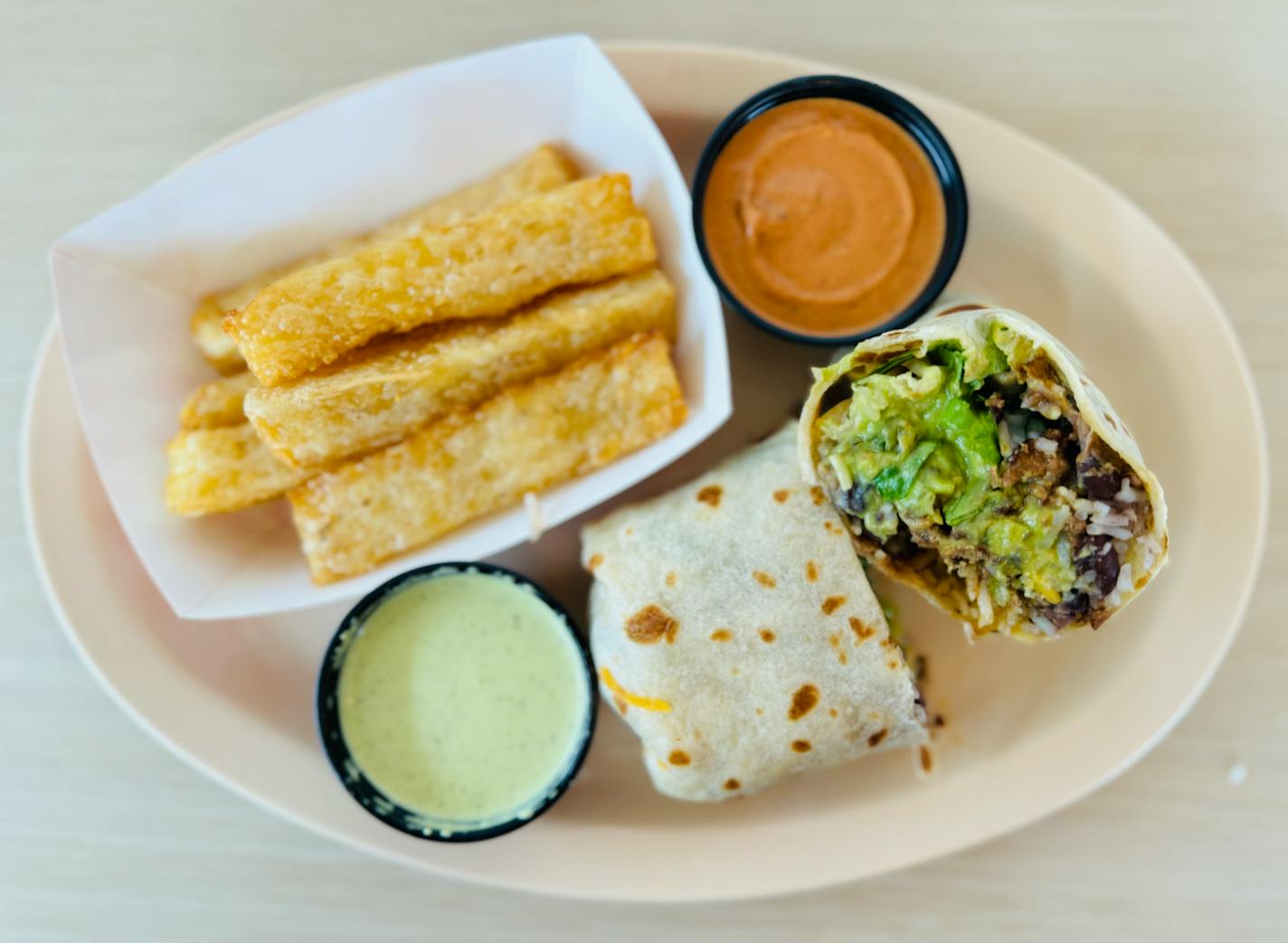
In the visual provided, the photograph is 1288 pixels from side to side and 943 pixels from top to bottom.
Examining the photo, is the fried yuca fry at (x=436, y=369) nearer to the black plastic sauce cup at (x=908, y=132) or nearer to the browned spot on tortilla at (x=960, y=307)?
the black plastic sauce cup at (x=908, y=132)

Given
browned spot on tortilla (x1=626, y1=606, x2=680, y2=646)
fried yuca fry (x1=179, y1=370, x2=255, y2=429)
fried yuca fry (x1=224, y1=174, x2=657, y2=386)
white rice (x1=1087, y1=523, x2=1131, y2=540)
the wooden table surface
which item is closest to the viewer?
white rice (x1=1087, y1=523, x2=1131, y2=540)

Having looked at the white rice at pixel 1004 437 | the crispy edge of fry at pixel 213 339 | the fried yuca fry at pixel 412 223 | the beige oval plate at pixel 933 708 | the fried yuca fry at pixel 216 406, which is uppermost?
the fried yuca fry at pixel 412 223

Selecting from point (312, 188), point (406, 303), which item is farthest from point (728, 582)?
point (312, 188)

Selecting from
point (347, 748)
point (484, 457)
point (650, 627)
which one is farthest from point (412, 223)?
point (347, 748)

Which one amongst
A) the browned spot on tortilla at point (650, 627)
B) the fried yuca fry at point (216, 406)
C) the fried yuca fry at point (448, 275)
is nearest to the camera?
the fried yuca fry at point (448, 275)

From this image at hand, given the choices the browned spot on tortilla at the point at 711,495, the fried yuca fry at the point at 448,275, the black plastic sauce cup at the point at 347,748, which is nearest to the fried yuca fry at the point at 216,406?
the fried yuca fry at the point at 448,275

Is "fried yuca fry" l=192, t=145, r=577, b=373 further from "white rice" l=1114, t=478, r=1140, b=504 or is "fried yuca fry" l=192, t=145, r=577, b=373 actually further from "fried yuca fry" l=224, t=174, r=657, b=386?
"white rice" l=1114, t=478, r=1140, b=504

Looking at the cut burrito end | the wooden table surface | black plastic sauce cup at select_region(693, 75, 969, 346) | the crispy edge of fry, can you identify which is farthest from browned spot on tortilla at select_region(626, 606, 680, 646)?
the crispy edge of fry

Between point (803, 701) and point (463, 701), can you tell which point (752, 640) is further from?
point (463, 701)
